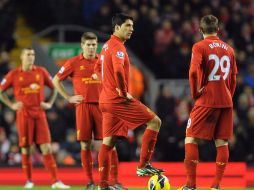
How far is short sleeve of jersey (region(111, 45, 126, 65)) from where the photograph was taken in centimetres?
1127

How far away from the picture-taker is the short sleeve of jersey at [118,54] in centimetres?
1127

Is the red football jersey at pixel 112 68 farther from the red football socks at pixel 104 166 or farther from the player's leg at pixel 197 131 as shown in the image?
the player's leg at pixel 197 131

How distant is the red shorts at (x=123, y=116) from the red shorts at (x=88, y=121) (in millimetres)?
1611

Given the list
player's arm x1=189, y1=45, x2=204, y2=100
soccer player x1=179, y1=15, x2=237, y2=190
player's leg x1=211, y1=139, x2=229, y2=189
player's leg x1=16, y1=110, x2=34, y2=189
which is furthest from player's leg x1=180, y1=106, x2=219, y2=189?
player's leg x1=16, y1=110, x2=34, y2=189

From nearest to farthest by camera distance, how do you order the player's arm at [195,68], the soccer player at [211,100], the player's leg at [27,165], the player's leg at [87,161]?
the player's arm at [195,68], the soccer player at [211,100], the player's leg at [87,161], the player's leg at [27,165]

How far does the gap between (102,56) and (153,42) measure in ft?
30.0

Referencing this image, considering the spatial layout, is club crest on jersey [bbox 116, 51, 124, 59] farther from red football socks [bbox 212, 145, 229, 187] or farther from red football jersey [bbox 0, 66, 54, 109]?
red football jersey [bbox 0, 66, 54, 109]

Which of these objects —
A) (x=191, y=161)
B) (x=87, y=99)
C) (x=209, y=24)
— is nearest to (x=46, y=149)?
(x=87, y=99)

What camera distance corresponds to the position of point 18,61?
21359 millimetres

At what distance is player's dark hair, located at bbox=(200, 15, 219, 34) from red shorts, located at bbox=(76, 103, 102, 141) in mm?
2568

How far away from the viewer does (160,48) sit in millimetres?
20719

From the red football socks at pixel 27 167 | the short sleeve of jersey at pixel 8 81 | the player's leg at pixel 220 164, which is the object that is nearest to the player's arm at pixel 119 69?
the player's leg at pixel 220 164

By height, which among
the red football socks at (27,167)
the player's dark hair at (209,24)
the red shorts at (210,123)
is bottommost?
the red football socks at (27,167)

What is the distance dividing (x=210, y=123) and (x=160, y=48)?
935 cm
